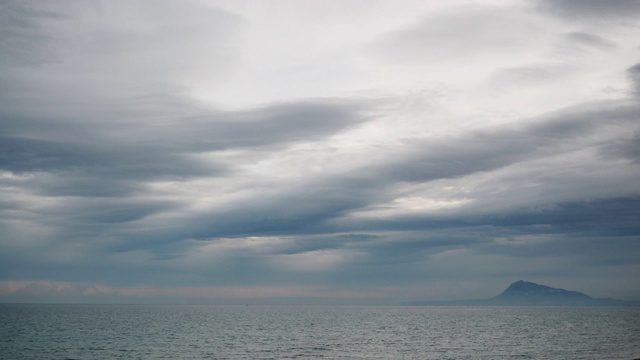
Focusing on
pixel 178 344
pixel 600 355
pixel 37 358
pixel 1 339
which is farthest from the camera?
pixel 1 339

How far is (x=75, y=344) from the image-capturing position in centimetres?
11725

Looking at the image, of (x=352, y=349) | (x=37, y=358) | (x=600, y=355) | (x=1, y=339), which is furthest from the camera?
(x=1, y=339)

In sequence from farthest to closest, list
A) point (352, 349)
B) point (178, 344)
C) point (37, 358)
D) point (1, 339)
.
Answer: point (1, 339) < point (178, 344) < point (352, 349) < point (37, 358)

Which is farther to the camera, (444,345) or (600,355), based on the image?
(444,345)

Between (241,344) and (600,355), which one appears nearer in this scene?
(600,355)

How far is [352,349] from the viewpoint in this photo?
110 m

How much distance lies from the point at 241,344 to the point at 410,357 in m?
40.1

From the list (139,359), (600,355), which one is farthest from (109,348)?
(600,355)

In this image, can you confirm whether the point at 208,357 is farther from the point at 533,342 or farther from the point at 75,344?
the point at 533,342

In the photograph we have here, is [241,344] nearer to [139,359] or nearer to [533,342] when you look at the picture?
[139,359]

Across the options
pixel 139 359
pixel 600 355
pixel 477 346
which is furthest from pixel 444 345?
pixel 139 359

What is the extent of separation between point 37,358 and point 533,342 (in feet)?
341

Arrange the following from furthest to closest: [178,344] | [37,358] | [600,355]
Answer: [178,344] → [600,355] → [37,358]

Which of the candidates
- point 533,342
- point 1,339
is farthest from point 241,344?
point 533,342
